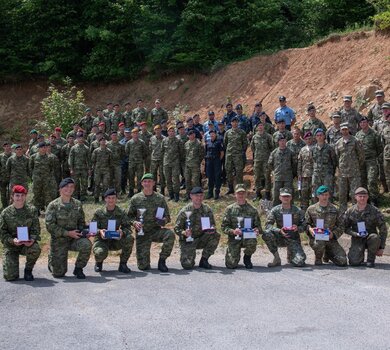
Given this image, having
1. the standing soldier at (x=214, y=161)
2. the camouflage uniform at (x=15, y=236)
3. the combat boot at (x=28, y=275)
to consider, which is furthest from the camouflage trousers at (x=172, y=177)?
the combat boot at (x=28, y=275)

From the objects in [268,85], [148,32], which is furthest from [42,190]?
[148,32]

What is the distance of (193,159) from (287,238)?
6.00 metres

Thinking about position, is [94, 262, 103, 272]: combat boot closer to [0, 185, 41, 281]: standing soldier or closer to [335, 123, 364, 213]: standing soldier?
[0, 185, 41, 281]: standing soldier

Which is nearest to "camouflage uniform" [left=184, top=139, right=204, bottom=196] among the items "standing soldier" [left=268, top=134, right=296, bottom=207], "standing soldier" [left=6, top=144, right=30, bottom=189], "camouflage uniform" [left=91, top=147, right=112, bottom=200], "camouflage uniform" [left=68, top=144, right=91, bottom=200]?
"camouflage uniform" [left=91, top=147, right=112, bottom=200]

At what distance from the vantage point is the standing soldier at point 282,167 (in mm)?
14234

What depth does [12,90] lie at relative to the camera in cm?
2975

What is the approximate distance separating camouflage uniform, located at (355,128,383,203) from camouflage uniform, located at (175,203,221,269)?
4.95 m

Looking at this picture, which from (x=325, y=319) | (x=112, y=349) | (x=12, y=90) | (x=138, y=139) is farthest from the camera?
(x=12, y=90)

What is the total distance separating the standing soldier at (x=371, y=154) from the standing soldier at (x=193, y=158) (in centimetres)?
449

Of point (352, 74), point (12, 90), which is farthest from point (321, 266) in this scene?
point (12, 90)

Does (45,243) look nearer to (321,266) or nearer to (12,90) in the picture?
(321,266)

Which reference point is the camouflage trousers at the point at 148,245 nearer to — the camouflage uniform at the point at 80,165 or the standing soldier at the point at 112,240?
the standing soldier at the point at 112,240

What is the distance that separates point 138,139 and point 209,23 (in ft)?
34.4

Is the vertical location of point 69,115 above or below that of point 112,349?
above
